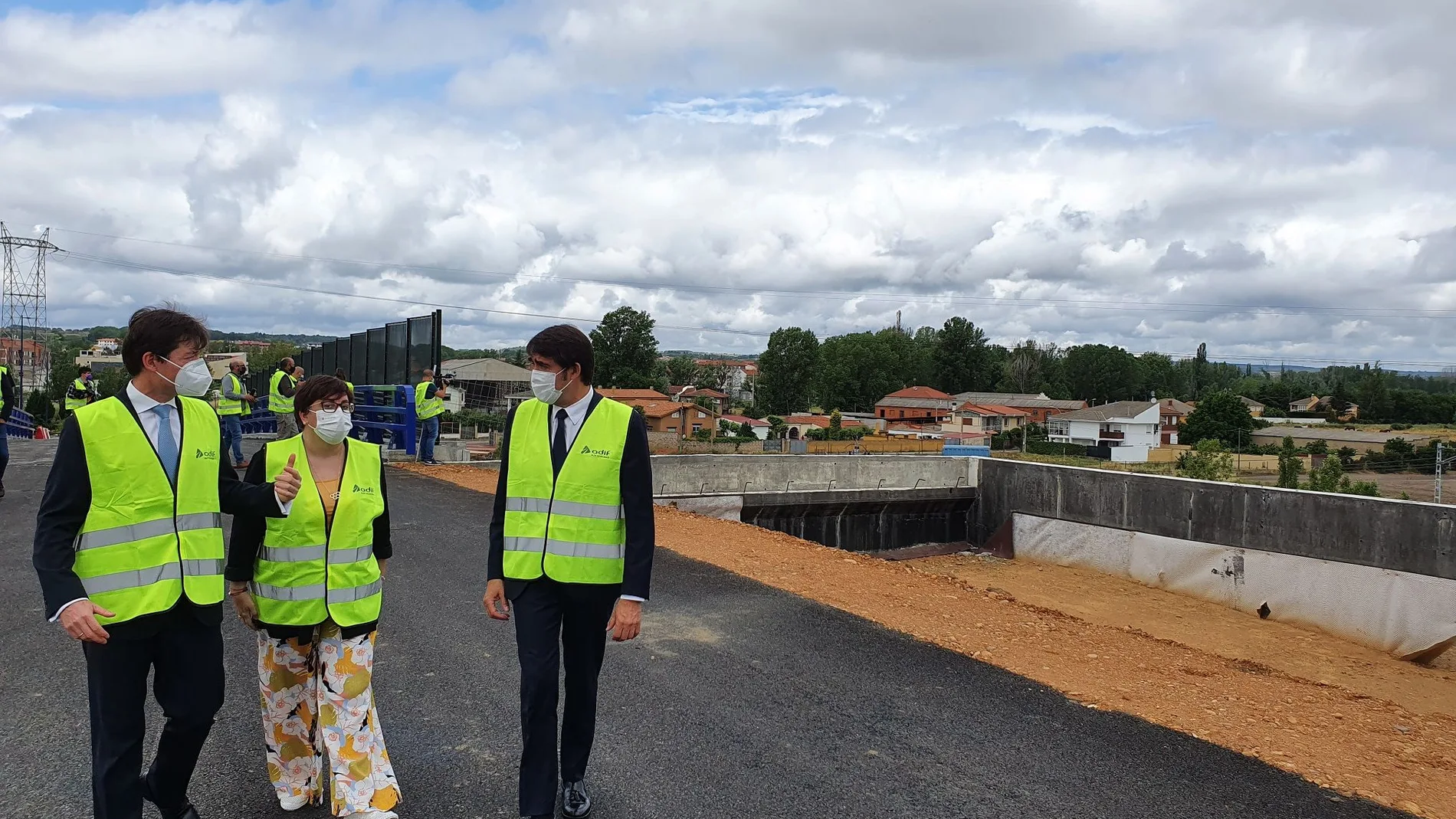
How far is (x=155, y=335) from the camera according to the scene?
3238mm

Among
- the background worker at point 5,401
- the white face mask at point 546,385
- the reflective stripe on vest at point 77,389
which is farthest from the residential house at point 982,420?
the white face mask at point 546,385

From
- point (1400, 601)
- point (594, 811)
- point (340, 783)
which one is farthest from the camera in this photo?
point (1400, 601)

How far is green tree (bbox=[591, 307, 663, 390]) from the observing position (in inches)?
3750

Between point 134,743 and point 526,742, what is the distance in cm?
131

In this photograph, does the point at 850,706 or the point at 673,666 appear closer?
the point at 850,706

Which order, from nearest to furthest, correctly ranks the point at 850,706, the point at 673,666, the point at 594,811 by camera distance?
the point at 594,811
the point at 850,706
the point at 673,666

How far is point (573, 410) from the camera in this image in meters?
3.69

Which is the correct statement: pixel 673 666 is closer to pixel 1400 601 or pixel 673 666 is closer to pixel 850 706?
pixel 850 706

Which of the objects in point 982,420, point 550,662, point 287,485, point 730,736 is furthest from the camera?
point 982,420

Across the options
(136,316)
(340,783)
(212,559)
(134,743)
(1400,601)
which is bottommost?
(1400,601)

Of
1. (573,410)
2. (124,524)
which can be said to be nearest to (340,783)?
(124,524)

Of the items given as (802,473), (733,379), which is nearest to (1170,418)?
(733,379)

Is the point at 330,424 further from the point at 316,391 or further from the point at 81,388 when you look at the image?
the point at 81,388

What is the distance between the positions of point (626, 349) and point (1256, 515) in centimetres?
8526
